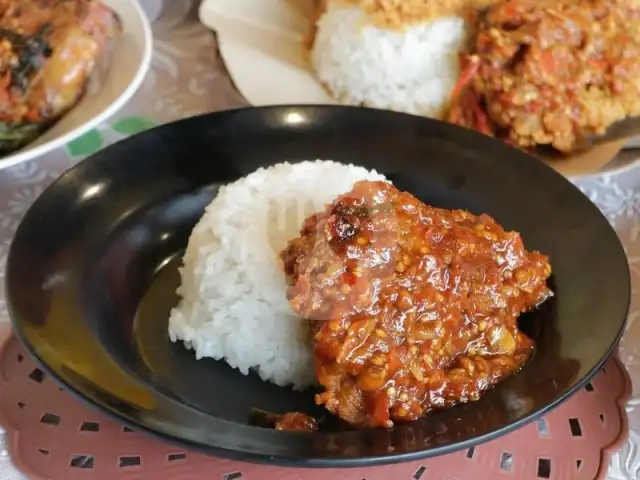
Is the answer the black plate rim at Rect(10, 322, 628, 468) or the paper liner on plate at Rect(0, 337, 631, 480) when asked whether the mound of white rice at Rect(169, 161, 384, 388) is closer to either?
the paper liner on plate at Rect(0, 337, 631, 480)

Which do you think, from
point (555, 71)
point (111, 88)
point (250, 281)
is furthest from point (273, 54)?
point (250, 281)

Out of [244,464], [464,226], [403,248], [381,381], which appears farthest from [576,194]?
[244,464]

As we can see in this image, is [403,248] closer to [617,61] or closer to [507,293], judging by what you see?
[507,293]

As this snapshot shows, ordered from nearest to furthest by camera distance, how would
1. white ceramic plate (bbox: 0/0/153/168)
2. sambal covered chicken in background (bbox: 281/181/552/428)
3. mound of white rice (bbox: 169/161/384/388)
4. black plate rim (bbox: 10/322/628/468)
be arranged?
black plate rim (bbox: 10/322/628/468)
sambal covered chicken in background (bbox: 281/181/552/428)
mound of white rice (bbox: 169/161/384/388)
white ceramic plate (bbox: 0/0/153/168)

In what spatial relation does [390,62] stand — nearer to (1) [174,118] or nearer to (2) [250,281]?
(1) [174,118]

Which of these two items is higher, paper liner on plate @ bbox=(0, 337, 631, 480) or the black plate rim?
the black plate rim

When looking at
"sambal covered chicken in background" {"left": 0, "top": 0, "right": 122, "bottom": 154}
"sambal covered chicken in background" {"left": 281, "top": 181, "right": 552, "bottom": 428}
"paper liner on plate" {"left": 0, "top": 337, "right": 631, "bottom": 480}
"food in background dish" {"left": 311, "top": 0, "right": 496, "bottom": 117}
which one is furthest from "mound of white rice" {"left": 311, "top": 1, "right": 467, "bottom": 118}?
"paper liner on plate" {"left": 0, "top": 337, "right": 631, "bottom": 480}

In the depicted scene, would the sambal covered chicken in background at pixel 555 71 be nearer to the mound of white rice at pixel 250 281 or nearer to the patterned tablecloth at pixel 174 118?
the patterned tablecloth at pixel 174 118

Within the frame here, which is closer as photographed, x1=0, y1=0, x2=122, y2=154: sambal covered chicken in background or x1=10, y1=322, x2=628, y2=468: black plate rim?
x1=10, y1=322, x2=628, y2=468: black plate rim
